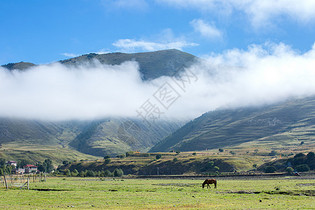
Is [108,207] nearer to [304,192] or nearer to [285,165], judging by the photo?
[304,192]

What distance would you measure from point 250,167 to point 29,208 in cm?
15762

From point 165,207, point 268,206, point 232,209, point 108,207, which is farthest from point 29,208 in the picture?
point 268,206

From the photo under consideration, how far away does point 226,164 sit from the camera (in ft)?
604

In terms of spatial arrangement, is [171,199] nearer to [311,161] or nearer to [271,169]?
[271,169]

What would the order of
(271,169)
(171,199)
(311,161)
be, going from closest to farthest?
1. (171,199)
2. (271,169)
3. (311,161)

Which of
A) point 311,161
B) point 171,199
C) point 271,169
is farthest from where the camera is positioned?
point 311,161

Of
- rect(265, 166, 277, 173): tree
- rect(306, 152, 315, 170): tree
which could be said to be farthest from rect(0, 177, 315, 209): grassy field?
rect(306, 152, 315, 170): tree

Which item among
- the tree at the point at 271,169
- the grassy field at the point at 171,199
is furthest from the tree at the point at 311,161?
the grassy field at the point at 171,199

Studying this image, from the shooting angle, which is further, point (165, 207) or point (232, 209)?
point (165, 207)

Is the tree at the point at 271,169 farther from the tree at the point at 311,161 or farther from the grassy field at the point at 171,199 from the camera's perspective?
the grassy field at the point at 171,199

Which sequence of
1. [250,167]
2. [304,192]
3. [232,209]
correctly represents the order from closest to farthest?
[232,209]
[304,192]
[250,167]

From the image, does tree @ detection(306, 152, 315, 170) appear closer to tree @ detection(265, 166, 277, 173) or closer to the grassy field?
tree @ detection(265, 166, 277, 173)

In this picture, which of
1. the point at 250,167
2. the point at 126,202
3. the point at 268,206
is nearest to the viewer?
the point at 268,206

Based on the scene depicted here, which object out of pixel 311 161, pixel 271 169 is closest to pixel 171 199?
pixel 271 169
